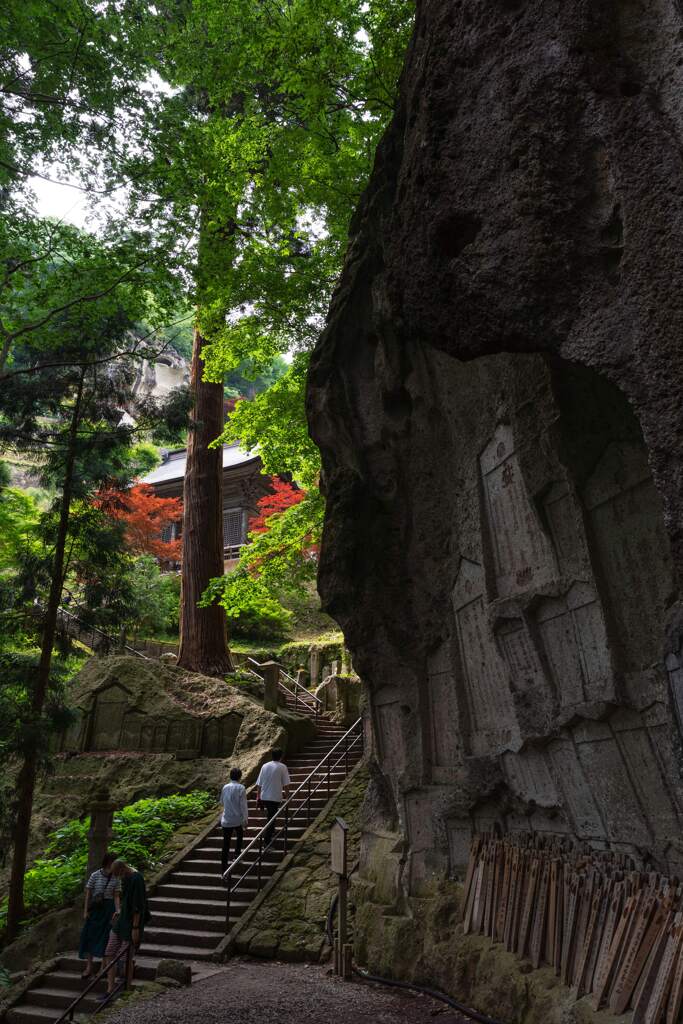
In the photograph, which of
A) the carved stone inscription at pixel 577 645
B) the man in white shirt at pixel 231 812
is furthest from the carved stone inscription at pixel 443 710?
the man in white shirt at pixel 231 812

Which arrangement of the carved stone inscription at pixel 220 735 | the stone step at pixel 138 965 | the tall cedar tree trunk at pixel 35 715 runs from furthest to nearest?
1. the carved stone inscription at pixel 220 735
2. the tall cedar tree trunk at pixel 35 715
3. the stone step at pixel 138 965

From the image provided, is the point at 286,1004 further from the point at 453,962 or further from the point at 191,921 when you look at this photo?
the point at 191,921

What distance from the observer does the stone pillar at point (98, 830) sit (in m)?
10.4

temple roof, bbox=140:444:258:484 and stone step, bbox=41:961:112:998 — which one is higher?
temple roof, bbox=140:444:258:484

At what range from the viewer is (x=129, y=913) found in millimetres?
7863

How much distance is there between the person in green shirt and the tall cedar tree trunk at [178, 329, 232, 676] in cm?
942

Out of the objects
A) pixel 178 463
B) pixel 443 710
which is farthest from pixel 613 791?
pixel 178 463

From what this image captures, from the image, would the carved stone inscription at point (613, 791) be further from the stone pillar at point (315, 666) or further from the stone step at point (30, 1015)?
the stone pillar at point (315, 666)

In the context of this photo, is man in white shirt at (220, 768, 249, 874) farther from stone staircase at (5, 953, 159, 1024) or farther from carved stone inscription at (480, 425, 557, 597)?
carved stone inscription at (480, 425, 557, 597)

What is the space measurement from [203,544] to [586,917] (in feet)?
A: 45.3

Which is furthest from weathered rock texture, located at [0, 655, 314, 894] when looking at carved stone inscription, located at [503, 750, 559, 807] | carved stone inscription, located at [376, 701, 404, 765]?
carved stone inscription, located at [503, 750, 559, 807]

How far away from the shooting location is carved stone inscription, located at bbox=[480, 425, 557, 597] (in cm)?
626

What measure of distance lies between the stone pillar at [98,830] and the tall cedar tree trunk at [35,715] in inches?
41.4

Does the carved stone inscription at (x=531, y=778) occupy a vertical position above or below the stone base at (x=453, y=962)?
above
